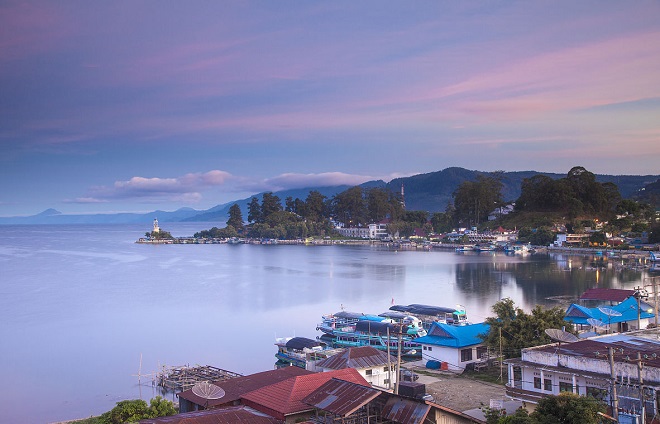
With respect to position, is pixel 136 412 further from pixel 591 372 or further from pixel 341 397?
pixel 591 372

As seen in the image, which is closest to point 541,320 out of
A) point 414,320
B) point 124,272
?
point 414,320

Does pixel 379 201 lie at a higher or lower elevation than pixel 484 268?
higher

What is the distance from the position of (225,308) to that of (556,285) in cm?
2343

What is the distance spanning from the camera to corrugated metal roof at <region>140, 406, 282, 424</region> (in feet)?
33.7

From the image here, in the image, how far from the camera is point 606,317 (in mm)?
22531

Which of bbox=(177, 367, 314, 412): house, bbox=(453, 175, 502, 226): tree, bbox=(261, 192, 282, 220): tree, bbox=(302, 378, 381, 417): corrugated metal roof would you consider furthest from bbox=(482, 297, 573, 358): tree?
bbox=(261, 192, 282, 220): tree

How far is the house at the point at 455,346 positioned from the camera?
60.7 feet

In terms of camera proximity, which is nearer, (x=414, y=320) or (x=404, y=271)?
(x=414, y=320)

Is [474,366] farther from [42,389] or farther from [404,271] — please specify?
[404,271]

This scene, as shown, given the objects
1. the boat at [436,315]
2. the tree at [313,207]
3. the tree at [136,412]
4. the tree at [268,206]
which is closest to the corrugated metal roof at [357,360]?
the tree at [136,412]

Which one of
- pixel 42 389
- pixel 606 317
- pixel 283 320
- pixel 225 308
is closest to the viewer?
pixel 42 389

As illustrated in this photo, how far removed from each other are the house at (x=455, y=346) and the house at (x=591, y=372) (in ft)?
18.0

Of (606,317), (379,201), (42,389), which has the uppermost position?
(379,201)

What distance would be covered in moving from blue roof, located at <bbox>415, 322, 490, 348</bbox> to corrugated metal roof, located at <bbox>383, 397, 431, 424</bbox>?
8900mm
